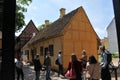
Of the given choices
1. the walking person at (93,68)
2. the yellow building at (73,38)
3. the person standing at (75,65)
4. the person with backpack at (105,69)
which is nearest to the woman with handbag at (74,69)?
A: the person standing at (75,65)

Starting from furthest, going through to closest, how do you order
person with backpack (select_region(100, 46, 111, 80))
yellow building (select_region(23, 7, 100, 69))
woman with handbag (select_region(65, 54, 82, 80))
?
yellow building (select_region(23, 7, 100, 69)) < person with backpack (select_region(100, 46, 111, 80)) < woman with handbag (select_region(65, 54, 82, 80))

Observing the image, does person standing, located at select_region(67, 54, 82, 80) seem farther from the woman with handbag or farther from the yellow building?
the yellow building

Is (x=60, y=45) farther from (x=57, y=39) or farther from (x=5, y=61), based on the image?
(x=5, y=61)

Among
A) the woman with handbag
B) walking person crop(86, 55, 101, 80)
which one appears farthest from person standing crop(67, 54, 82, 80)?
walking person crop(86, 55, 101, 80)

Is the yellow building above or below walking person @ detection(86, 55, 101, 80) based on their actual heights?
above

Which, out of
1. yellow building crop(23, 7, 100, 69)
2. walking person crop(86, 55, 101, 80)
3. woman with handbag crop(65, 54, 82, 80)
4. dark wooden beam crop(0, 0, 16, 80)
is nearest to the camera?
dark wooden beam crop(0, 0, 16, 80)

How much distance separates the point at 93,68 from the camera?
247 inches

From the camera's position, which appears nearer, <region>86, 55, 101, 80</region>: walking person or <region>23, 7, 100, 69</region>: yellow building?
<region>86, 55, 101, 80</region>: walking person

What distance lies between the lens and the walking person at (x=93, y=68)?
624cm

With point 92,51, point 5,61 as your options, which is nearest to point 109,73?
point 5,61

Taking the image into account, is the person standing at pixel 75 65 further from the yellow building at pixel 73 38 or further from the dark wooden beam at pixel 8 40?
the yellow building at pixel 73 38

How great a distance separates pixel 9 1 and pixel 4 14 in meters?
0.09

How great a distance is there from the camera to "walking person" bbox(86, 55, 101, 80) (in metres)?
6.24

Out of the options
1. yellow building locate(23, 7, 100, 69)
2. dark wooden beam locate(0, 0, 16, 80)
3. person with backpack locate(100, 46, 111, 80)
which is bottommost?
person with backpack locate(100, 46, 111, 80)
